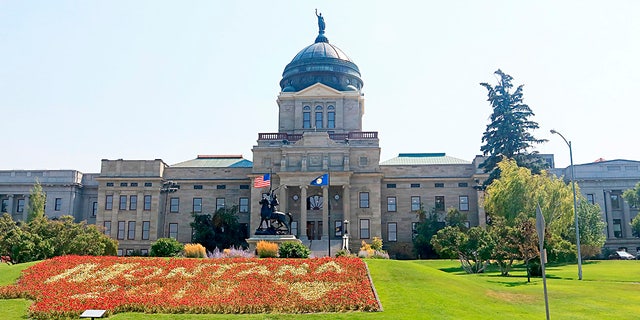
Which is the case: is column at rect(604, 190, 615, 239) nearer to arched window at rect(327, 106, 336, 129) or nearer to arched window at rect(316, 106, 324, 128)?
arched window at rect(327, 106, 336, 129)

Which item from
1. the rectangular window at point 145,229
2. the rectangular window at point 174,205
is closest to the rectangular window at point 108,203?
the rectangular window at point 145,229

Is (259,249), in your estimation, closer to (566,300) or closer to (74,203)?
(566,300)

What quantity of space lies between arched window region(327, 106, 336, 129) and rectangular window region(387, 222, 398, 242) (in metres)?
14.6

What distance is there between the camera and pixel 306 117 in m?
71.8

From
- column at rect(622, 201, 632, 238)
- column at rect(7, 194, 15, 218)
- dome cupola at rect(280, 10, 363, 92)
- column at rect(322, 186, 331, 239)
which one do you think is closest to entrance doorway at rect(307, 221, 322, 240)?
column at rect(322, 186, 331, 239)

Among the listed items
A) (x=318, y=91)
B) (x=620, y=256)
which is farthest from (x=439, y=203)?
(x=620, y=256)

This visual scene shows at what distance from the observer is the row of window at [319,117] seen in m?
71.4

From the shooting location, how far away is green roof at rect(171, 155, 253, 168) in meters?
71.3

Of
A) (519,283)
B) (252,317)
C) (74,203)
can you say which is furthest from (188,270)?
(74,203)

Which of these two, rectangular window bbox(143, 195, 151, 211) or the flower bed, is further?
rectangular window bbox(143, 195, 151, 211)

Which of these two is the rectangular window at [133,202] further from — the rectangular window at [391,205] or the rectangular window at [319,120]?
the rectangular window at [391,205]

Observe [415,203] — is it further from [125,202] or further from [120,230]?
[120,230]

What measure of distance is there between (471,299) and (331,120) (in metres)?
51.1

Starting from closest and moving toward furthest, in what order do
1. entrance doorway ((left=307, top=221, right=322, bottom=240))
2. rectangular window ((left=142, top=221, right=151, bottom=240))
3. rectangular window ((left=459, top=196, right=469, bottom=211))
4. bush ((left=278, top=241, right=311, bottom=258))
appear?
bush ((left=278, top=241, right=311, bottom=258)) < entrance doorway ((left=307, top=221, right=322, bottom=240)) < rectangular window ((left=459, top=196, right=469, bottom=211)) < rectangular window ((left=142, top=221, right=151, bottom=240))
